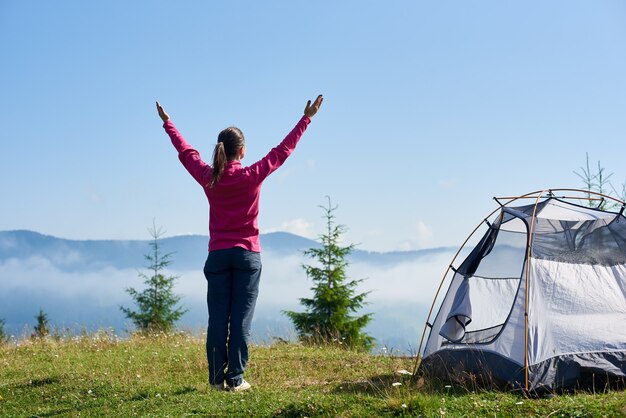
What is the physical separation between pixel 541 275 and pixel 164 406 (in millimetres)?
4684

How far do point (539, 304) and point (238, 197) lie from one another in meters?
3.80

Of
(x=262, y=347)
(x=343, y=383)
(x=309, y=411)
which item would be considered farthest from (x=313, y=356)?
(x=309, y=411)

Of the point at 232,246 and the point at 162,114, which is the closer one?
the point at 232,246

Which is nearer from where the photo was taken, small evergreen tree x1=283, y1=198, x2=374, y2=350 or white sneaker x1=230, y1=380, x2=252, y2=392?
white sneaker x1=230, y1=380, x2=252, y2=392

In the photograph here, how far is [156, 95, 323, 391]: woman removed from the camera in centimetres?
761

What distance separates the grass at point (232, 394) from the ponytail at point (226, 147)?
8.08ft

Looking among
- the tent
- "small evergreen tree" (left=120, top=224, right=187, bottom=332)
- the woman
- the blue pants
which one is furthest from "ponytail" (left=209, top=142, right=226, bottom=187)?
"small evergreen tree" (left=120, top=224, right=187, bottom=332)

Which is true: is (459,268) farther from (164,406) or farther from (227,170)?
(164,406)

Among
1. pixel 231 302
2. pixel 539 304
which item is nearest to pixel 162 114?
pixel 231 302

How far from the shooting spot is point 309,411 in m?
6.65

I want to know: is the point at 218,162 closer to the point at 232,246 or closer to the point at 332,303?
the point at 232,246

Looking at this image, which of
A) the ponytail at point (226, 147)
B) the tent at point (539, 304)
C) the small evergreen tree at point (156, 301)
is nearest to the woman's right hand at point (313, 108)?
the ponytail at point (226, 147)

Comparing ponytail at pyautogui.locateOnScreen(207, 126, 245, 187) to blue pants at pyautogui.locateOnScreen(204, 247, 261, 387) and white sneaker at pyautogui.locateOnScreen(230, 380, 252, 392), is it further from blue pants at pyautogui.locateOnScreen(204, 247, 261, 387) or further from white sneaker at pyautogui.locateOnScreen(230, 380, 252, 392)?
white sneaker at pyautogui.locateOnScreen(230, 380, 252, 392)

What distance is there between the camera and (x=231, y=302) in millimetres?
7758
